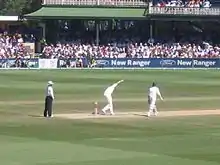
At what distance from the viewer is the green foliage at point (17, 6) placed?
105688mm

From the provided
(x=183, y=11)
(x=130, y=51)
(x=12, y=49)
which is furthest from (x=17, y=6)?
(x=12, y=49)

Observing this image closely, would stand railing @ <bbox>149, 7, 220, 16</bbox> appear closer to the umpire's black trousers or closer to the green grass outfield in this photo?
the green grass outfield

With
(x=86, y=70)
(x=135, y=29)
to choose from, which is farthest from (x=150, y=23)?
(x=86, y=70)

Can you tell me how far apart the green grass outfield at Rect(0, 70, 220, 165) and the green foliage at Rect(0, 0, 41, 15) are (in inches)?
2186

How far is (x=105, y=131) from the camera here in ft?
89.0

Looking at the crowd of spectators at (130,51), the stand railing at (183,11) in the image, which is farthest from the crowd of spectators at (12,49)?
the stand railing at (183,11)

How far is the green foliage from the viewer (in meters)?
106

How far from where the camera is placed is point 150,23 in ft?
291

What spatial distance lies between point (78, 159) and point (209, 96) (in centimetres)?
2511

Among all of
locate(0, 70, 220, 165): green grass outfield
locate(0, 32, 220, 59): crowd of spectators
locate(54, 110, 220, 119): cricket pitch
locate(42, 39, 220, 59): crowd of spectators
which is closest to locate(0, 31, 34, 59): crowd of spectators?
locate(0, 32, 220, 59): crowd of spectators

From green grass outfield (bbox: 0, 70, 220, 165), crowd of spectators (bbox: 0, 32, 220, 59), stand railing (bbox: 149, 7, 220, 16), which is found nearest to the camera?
green grass outfield (bbox: 0, 70, 220, 165)

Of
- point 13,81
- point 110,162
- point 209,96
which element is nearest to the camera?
point 110,162

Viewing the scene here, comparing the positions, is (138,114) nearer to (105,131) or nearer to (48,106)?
(48,106)

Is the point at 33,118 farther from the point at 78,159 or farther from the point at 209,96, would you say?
the point at 209,96
